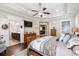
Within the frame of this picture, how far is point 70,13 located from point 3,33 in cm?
136

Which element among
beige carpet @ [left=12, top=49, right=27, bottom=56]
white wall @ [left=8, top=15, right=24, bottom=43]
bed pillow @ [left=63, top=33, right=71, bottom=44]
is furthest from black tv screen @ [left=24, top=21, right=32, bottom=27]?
bed pillow @ [left=63, top=33, right=71, bottom=44]

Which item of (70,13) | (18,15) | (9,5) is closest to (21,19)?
(18,15)

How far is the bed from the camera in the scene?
1764mm

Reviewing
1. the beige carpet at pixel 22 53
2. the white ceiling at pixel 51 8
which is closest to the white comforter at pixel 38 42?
the beige carpet at pixel 22 53

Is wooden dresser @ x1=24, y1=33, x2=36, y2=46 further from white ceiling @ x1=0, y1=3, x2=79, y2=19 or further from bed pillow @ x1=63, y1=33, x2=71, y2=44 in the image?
bed pillow @ x1=63, y1=33, x2=71, y2=44

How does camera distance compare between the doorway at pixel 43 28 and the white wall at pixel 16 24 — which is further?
the doorway at pixel 43 28

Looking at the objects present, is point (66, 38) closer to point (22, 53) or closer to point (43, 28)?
point (43, 28)

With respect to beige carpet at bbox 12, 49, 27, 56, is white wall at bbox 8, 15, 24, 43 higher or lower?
higher

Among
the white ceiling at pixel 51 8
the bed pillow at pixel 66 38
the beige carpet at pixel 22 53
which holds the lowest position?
the beige carpet at pixel 22 53

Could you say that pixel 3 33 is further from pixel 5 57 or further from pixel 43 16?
pixel 43 16

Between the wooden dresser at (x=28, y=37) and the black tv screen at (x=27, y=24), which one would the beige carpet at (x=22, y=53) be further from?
the black tv screen at (x=27, y=24)

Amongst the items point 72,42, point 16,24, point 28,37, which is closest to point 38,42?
point 28,37

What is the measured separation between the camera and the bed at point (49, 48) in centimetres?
176

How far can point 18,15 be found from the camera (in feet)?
5.85
